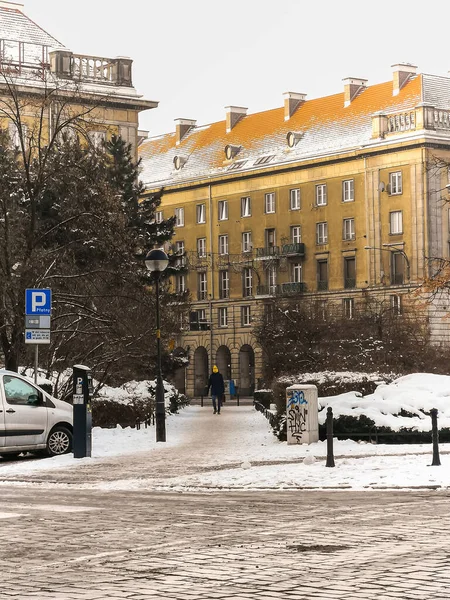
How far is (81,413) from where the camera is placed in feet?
81.7

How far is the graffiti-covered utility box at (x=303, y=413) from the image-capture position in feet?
85.9

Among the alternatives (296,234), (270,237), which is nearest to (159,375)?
(296,234)

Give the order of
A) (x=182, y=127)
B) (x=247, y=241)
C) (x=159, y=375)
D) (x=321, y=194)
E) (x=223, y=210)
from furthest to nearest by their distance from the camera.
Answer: (x=182, y=127) → (x=223, y=210) → (x=247, y=241) → (x=321, y=194) → (x=159, y=375)

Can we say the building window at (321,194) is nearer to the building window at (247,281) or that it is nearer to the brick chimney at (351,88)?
the brick chimney at (351,88)

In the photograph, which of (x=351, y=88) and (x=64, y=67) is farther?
(x=351, y=88)

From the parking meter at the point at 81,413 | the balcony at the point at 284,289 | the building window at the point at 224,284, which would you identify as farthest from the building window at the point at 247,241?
the parking meter at the point at 81,413

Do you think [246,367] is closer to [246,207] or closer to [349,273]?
[246,207]

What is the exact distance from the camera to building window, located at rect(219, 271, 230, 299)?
4377 inches

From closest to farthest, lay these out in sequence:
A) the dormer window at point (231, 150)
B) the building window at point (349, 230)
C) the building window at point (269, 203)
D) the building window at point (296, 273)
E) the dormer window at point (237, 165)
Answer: the building window at point (349, 230), the building window at point (296, 273), the building window at point (269, 203), the dormer window at point (237, 165), the dormer window at point (231, 150)

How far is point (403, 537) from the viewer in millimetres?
12148

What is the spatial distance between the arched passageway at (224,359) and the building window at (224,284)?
4.16 m

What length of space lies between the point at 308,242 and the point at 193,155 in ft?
57.9

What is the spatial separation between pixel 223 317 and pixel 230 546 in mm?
100174

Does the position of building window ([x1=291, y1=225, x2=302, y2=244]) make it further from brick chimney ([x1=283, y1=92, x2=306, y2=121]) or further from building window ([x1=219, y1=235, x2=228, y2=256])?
brick chimney ([x1=283, y1=92, x2=306, y2=121])
